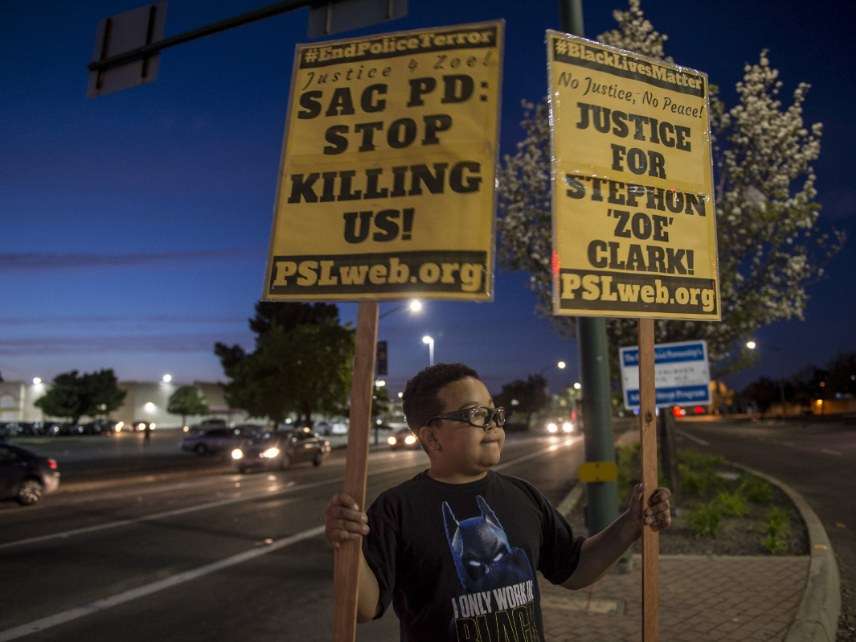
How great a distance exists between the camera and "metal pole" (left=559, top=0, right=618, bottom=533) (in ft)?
24.0

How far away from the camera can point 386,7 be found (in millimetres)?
6430

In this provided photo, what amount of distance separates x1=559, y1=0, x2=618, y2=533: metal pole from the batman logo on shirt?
200 inches

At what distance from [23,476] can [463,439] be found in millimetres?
15936

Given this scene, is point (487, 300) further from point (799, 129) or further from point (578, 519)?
point (799, 129)

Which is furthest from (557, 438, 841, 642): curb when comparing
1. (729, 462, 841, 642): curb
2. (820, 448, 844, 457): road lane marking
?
(820, 448, 844, 457): road lane marking

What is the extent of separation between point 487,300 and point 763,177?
11676 millimetres

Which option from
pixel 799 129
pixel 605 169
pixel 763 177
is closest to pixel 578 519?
pixel 763 177

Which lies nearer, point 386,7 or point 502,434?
point 502,434

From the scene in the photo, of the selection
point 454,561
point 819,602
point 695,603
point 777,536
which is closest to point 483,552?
point 454,561

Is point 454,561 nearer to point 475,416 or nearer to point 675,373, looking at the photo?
point 475,416

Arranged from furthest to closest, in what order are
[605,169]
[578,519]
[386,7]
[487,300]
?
[578,519], [386,7], [605,169], [487,300]

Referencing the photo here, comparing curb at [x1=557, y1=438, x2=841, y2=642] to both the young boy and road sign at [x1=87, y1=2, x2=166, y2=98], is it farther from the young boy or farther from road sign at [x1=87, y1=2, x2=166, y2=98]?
road sign at [x1=87, y1=2, x2=166, y2=98]

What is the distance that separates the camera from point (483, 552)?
2.36 m

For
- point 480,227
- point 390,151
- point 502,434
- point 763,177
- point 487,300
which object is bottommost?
point 502,434
